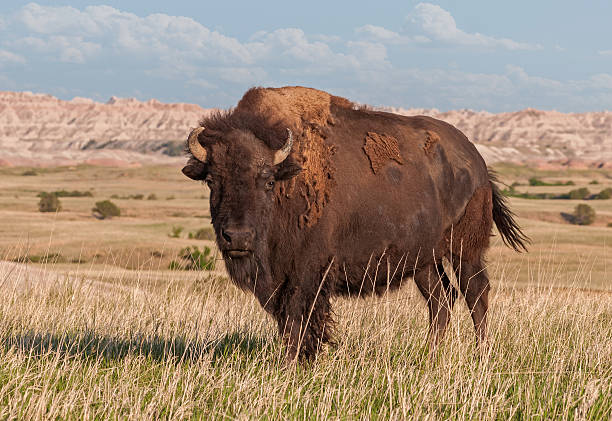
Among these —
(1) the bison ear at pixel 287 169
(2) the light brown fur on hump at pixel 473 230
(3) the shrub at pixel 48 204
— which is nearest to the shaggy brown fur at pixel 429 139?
(2) the light brown fur on hump at pixel 473 230

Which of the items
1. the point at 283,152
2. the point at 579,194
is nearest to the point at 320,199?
the point at 283,152

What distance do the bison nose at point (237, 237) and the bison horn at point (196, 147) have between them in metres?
0.80

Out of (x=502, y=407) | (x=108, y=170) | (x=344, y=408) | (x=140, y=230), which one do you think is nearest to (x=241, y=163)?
(x=344, y=408)

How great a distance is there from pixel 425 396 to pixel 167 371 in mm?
1899

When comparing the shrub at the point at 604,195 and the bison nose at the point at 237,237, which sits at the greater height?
the bison nose at the point at 237,237

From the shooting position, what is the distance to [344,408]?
459 centimetres

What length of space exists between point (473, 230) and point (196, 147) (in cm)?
355

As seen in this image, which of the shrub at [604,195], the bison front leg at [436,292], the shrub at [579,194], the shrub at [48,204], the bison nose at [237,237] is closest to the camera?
the bison nose at [237,237]

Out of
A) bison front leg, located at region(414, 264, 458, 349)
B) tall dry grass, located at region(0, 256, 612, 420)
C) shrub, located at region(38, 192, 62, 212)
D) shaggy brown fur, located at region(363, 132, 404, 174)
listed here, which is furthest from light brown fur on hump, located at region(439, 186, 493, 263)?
shrub, located at region(38, 192, 62, 212)

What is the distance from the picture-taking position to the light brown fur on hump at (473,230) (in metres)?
7.61

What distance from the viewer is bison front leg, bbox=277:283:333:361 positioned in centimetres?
589

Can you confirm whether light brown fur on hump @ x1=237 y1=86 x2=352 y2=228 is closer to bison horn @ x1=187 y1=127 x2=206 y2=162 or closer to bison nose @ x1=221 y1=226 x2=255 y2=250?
bison horn @ x1=187 y1=127 x2=206 y2=162

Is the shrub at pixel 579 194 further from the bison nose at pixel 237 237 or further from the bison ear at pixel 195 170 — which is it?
the bison nose at pixel 237 237

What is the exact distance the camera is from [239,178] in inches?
218
